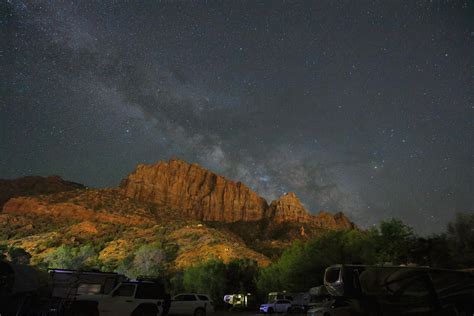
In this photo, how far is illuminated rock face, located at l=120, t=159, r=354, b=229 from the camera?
545ft

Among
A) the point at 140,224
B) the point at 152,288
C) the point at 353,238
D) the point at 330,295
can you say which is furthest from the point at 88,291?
the point at 140,224

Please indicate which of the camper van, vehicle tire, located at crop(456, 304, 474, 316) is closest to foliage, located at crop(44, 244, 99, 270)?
the camper van

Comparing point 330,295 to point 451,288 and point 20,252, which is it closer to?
point 451,288

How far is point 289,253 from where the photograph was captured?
177 ft

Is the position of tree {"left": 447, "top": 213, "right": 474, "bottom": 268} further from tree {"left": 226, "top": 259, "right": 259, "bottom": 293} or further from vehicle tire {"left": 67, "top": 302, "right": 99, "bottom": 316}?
vehicle tire {"left": 67, "top": 302, "right": 99, "bottom": 316}

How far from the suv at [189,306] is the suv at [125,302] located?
10.2 metres

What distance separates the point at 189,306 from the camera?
83.7 ft

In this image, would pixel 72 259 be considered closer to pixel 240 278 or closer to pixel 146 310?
pixel 240 278

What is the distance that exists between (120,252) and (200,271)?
37.7 m

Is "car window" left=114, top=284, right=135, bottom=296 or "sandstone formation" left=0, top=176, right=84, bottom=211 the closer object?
"car window" left=114, top=284, right=135, bottom=296

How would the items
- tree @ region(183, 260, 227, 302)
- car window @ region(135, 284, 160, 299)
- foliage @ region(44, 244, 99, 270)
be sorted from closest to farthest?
car window @ region(135, 284, 160, 299) < tree @ region(183, 260, 227, 302) < foliage @ region(44, 244, 99, 270)

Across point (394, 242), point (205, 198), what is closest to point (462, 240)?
point (394, 242)

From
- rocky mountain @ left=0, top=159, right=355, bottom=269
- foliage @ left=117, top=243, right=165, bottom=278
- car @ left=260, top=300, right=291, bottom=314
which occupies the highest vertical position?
rocky mountain @ left=0, top=159, right=355, bottom=269

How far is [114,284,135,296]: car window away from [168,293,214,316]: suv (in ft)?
36.3
